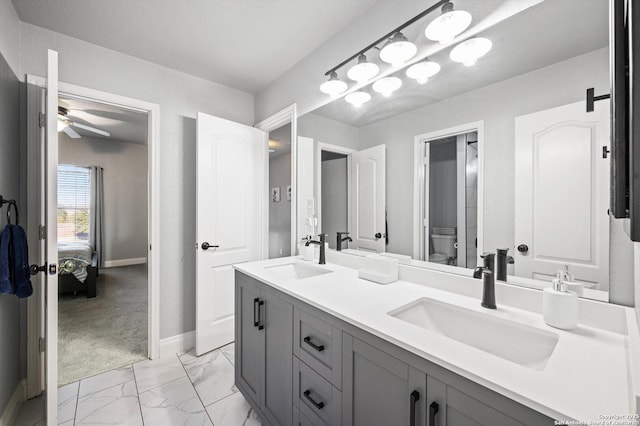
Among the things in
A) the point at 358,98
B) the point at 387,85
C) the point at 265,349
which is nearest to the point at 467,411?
the point at 265,349

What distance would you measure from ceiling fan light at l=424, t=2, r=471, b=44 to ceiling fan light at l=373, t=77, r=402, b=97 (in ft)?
0.98

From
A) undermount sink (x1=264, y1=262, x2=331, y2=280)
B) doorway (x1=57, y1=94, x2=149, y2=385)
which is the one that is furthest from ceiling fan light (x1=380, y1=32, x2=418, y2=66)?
doorway (x1=57, y1=94, x2=149, y2=385)

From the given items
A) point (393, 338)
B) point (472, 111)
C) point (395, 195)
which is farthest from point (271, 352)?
point (472, 111)

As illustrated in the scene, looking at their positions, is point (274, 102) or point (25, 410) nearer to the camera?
point (25, 410)

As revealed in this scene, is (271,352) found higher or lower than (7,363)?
higher

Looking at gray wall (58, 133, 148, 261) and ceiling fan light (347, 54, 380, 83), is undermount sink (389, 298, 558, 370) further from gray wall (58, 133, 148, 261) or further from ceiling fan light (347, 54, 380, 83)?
gray wall (58, 133, 148, 261)

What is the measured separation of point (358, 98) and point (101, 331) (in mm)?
3406

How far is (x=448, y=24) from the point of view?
1.31m

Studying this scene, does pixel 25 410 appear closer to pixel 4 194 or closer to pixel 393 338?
pixel 4 194

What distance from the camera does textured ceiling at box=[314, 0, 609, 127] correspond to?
0.99m

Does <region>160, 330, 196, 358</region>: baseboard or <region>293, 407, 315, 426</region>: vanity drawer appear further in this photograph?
<region>160, 330, 196, 358</region>: baseboard

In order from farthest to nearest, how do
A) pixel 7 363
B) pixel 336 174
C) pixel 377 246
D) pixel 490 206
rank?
1. pixel 336 174
2. pixel 377 246
3. pixel 7 363
4. pixel 490 206

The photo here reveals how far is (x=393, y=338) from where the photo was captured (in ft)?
2.78

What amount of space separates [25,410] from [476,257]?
2904 mm
